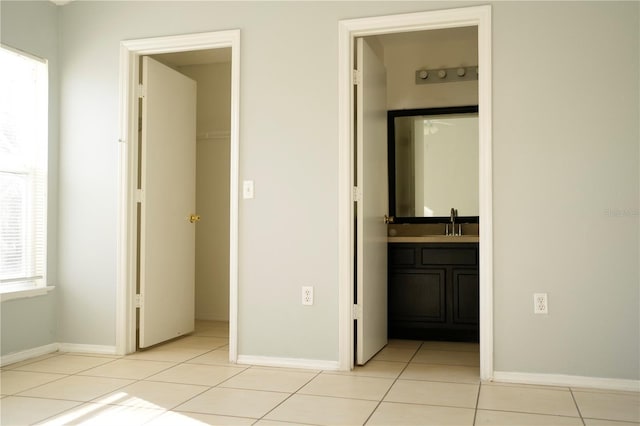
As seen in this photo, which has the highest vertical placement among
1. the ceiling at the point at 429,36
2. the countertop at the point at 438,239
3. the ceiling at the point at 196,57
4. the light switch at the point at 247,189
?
the ceiling at the point at 429,36

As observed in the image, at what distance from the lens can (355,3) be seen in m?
3.76

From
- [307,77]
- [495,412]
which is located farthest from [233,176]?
[495,412]

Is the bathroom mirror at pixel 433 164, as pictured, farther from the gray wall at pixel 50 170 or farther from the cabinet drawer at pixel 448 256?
the gray wall at pixel 50 170

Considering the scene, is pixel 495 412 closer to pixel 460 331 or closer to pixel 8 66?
pixel 460 331

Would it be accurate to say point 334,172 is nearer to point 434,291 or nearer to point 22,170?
point 434,291

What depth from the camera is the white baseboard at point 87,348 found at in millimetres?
4203

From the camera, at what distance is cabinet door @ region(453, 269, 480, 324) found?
469cm

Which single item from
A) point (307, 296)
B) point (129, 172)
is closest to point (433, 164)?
point (307, 296)

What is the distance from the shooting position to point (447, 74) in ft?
17.1

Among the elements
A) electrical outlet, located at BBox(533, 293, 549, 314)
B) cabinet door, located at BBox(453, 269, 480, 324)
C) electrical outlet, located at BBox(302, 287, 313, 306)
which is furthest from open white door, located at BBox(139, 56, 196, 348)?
electrical outlet, located at BBox(533, 293, 549, 314)

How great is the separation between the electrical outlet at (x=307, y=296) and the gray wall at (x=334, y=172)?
0.04 meters

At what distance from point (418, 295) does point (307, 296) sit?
53.0 inches

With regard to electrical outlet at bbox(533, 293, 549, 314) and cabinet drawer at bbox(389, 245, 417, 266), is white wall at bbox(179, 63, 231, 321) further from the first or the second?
electrical outlet at bbox(533, 293, 549, 314)

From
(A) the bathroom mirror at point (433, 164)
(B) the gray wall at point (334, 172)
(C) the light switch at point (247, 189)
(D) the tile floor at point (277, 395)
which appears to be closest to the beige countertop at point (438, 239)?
(A) the bathroom mirror at point (433, 164)
